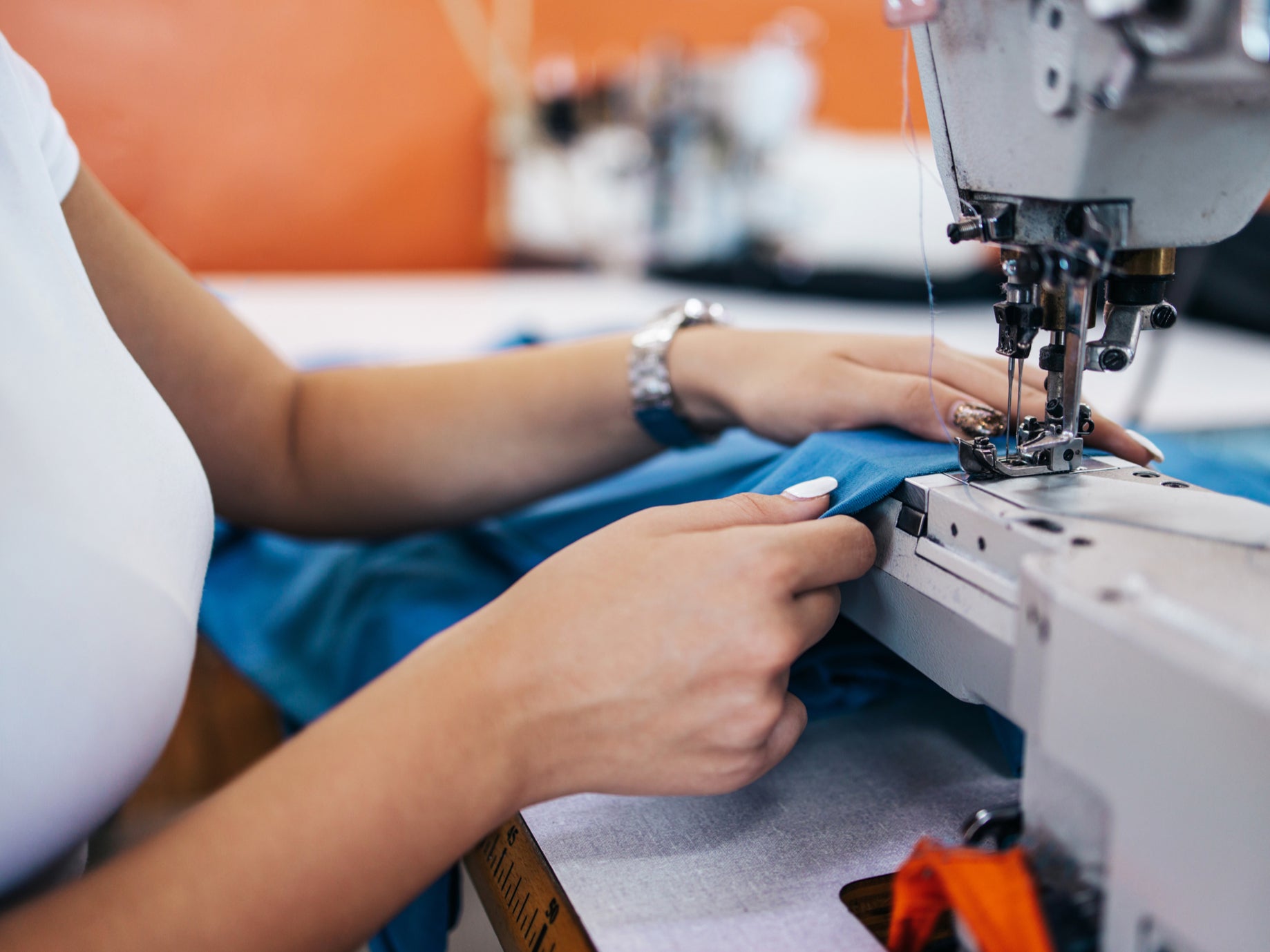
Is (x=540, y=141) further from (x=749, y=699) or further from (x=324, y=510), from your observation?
(x=749, y=699)

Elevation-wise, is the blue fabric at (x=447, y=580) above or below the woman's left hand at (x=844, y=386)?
below

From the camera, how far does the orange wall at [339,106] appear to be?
7.86 feet

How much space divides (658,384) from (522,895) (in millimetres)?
466

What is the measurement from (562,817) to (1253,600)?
1.17ft

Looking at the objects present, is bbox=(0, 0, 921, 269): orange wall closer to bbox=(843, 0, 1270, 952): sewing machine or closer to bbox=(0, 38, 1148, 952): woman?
bbox=(0, 38, 1148, 952): woman

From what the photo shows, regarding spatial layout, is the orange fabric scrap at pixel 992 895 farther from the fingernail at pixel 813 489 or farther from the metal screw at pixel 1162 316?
the metal screw at pixel 1162 316

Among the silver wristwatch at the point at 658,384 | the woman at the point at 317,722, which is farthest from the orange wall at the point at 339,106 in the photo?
the woman at the point at 317,722

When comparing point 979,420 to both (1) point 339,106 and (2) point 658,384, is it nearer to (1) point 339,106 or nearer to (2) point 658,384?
(2) point 658,384

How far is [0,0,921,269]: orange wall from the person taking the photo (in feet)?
7.86

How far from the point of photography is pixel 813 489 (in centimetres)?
57

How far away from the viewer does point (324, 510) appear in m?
0.94

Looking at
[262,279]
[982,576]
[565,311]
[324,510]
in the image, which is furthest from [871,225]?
[982,576]

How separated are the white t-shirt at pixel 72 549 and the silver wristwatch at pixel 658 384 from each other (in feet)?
1.26

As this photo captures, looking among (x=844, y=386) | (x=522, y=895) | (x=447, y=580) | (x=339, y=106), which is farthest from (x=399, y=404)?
(x=339, y=106)
